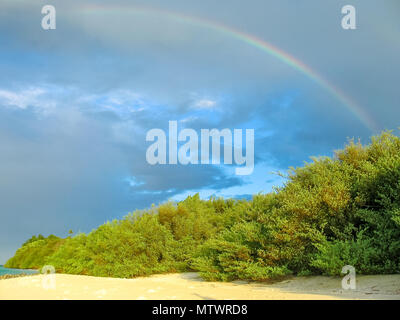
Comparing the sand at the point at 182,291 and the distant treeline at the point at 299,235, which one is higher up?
the distant treeline at the point at 299,235

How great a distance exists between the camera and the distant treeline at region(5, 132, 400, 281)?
8984 mm

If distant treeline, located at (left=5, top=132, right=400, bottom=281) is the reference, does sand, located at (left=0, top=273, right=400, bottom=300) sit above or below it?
below

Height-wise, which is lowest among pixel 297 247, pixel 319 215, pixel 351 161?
pixel 297 247

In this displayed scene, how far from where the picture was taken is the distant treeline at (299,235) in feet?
29.5

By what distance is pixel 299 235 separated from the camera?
1019 cm

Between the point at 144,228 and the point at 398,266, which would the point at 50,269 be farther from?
the point at 398,266

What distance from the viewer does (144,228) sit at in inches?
609

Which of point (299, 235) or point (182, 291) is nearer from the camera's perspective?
point (182, 291)

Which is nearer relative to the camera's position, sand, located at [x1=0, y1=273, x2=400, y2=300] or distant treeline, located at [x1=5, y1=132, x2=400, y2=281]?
sand, located at [x1=0, y1=273, x2=400, y2=300]

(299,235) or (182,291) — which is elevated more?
(299,235)

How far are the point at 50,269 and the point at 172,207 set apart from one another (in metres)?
5.89

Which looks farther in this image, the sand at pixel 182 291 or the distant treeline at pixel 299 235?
the distant treeline at pixel 299 235
